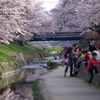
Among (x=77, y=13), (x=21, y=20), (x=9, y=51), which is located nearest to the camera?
(x=77, y=13)

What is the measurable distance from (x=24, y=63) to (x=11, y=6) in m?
23.2

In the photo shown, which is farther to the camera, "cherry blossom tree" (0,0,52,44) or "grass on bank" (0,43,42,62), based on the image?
"grass on bank" (0,43,42,62)

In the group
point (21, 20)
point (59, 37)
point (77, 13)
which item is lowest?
point (59, 37)

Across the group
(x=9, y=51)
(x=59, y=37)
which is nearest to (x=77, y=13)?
(x=9, y=51)

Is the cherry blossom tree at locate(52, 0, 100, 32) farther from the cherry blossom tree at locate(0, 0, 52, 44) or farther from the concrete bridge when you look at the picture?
the concrete bridge

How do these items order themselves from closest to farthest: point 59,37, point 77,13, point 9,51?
point 77,13
point 9,51
point 59,37

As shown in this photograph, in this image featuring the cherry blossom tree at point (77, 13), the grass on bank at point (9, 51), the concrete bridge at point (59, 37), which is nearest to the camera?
the cherry blossom tree at point (77, 13)

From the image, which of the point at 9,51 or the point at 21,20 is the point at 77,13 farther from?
the point at 9,51

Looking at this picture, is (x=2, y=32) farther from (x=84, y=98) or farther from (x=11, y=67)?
(x=84, y=98)

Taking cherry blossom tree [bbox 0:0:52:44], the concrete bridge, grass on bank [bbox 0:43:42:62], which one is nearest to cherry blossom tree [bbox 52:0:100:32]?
cherry blossom tree [bbox 0:0:52:44]

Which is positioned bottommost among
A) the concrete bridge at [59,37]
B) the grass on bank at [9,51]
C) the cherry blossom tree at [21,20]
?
the grass on bank at [9,51]

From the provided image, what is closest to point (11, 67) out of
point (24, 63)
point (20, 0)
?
point (20, 0)

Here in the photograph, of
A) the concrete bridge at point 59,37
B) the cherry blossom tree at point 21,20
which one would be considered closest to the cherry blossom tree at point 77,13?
the cherry blossom tree at point 21,20

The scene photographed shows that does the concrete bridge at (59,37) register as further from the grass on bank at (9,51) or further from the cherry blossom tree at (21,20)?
the grass on bank at (9,51)
